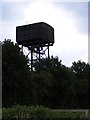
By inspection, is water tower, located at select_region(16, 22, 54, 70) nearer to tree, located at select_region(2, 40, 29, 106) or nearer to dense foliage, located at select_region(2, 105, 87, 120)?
tree, located at select_region(2, 40, 29, 106)

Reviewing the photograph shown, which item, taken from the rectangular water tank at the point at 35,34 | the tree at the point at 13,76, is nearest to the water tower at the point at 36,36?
the rectangular water tank at the point at 35,34

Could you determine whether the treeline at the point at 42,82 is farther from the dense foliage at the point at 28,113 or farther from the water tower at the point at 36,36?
the dense foliage at the point at 28,113

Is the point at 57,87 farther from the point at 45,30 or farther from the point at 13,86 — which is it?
the point at 13,86

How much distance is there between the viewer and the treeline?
4394 centimetres

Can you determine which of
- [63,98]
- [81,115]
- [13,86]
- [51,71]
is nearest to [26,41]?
[51,71]

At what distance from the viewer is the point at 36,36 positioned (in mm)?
56062

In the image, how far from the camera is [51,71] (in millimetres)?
58094

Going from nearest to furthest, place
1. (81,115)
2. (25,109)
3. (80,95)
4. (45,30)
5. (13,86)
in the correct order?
(25,109) < (81,115) < (13,86) < (45,30) < (80,95)

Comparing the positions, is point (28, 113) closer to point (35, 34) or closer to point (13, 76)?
point (13, 76)

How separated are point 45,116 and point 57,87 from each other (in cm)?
3555

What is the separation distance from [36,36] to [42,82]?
8.03m

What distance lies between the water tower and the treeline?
3060 mm

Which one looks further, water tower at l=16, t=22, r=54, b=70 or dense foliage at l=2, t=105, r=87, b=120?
water tower at l=16, t=22, r=54, b=70

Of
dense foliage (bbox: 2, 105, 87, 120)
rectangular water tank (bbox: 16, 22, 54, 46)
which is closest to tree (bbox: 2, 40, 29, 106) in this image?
rectangular water tank (bbox: 16, 22, 54, 46)
